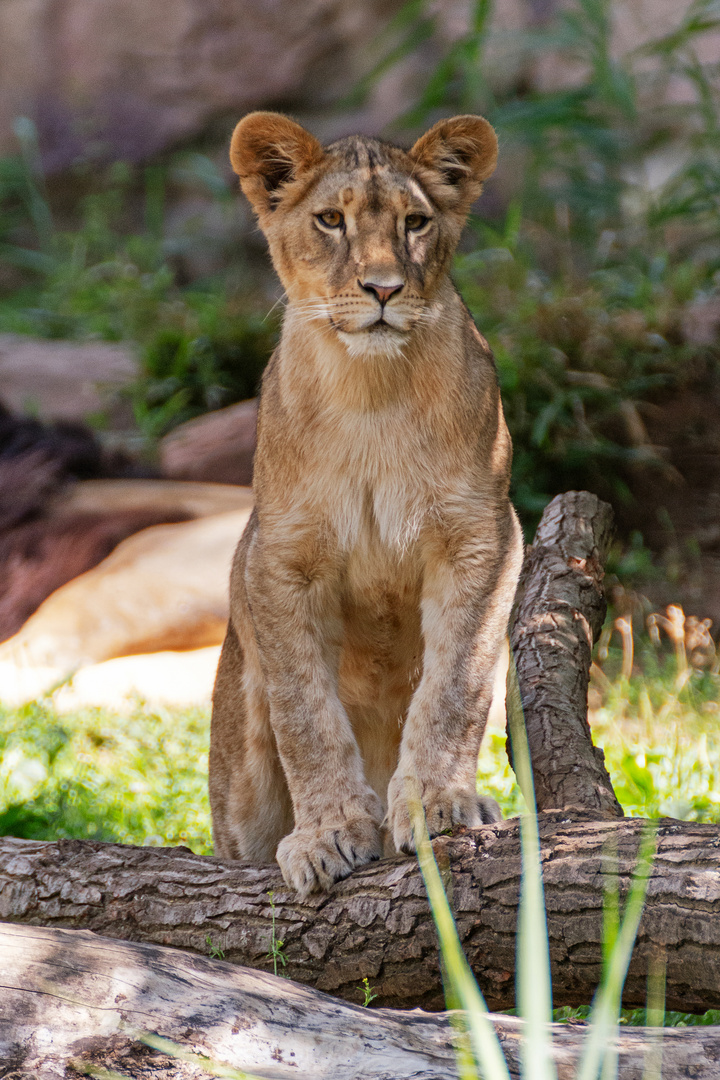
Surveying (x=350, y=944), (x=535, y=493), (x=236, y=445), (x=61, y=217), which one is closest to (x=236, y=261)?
(x=61, y=217)

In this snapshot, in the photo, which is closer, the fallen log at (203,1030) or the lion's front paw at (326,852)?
the fallen log at (203,1030)

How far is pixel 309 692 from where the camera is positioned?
108 inches

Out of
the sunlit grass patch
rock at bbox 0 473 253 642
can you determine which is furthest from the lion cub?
rock at bbox 0 473 253 642

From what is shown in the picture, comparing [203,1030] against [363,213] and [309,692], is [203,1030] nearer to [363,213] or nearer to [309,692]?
[309,692]

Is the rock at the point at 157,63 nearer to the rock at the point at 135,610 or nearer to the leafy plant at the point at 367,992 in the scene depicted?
the rock at the point at 135,610

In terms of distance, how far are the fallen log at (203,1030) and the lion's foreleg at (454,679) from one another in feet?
2.80

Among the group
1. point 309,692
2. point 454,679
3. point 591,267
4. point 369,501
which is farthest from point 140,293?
point 454,679

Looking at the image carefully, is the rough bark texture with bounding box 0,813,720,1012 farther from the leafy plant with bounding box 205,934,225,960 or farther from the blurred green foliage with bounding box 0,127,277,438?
the blurred green foliage with bounding box 0,127,277,438

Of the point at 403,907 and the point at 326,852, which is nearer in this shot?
the point at 403,907

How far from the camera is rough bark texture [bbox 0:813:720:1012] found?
73.2 inches

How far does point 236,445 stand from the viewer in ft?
25.9

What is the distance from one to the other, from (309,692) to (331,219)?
49.1 inches

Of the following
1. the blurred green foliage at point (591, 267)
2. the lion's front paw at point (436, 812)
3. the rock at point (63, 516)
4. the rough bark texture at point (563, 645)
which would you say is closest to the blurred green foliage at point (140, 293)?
the rock at point (63, 516)

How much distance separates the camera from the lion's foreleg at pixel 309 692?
8.65ft
